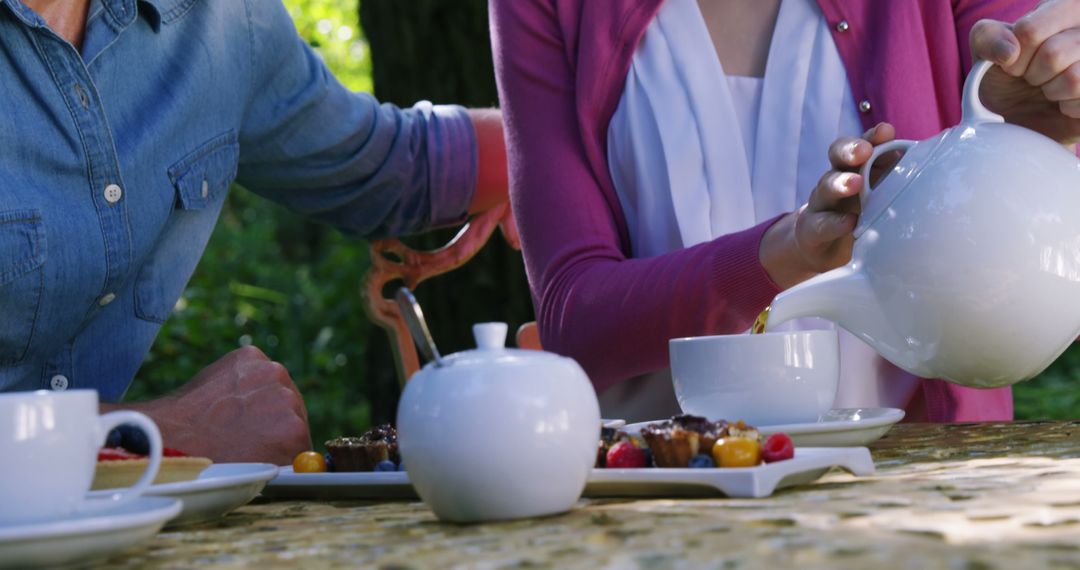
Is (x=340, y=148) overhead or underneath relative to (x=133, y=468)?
overhead

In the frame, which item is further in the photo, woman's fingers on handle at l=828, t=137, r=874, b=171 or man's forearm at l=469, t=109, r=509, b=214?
man's forearm at l=469, t=109, r=509, b=214

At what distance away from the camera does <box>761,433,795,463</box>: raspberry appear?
3.32ft

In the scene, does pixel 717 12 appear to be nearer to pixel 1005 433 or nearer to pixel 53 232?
pixel 1005 433

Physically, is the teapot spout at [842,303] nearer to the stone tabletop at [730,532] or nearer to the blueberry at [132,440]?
the stone tabletop at [730,532]

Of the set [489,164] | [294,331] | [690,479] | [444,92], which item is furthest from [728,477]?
[294,331]

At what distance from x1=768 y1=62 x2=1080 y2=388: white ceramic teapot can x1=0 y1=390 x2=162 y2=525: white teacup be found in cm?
62

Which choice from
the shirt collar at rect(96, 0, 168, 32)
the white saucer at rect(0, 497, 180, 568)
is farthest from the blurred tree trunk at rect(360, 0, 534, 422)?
the white saucer at rect(0, 497, 180, 568)

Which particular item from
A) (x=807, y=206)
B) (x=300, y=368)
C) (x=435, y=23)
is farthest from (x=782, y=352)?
(x=300, y=368)

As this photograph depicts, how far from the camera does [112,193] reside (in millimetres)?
1886

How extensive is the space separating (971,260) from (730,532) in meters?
0.45

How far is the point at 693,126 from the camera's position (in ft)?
6.24

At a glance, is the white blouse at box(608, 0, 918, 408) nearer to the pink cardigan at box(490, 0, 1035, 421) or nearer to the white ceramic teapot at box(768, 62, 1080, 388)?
the pink cardigan at box(490, 0, 1035, 421)

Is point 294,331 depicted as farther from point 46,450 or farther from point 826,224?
point 46,450

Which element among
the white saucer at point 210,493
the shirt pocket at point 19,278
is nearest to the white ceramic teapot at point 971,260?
the white saucer at point 210,493
